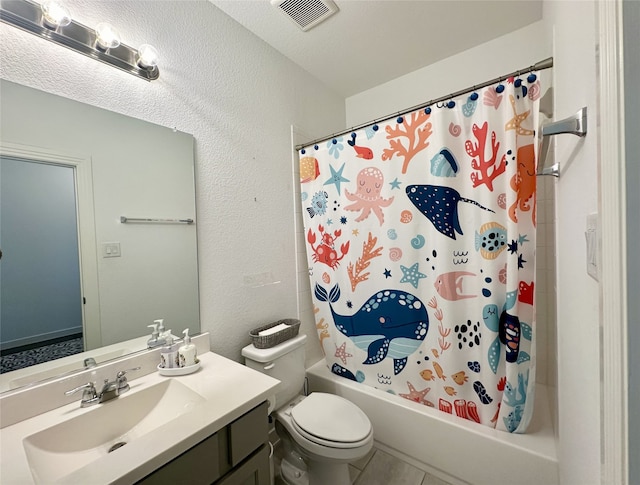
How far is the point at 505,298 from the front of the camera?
1212 mm

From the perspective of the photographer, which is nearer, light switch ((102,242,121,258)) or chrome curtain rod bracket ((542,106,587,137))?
chrome curtain rod bracket ((542,106,587,137))

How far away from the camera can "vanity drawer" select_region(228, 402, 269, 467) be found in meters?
Result: 0.84

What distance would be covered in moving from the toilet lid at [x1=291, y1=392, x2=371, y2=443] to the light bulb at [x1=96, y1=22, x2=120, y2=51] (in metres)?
1.79

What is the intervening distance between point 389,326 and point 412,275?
13.7 inches

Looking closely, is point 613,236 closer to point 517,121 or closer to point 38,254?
point 517,121

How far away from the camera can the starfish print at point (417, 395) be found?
4.87 feet

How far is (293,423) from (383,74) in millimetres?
2416

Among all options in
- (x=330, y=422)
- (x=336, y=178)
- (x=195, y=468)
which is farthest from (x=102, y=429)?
(x=336, y=178)

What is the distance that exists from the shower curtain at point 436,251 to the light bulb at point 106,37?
1.11 m

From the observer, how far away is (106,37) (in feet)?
3.24

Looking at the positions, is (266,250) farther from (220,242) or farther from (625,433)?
(625,433)

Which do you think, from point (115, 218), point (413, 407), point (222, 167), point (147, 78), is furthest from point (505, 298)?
point (147, 78)

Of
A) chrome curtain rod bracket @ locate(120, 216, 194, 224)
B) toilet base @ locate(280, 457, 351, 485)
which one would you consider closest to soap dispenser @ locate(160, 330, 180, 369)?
chrome curtain rod bracket @ locate(120, 216, 194, 224)

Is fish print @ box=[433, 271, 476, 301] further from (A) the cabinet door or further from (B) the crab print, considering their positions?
(A) the cabinet door
